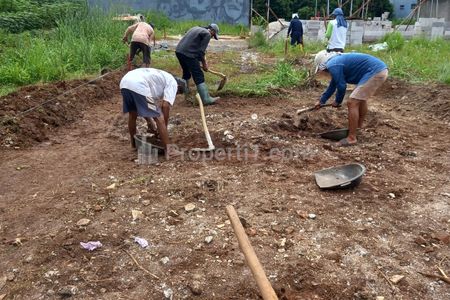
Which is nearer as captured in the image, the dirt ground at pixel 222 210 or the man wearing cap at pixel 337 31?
the dirt ground at pixel 222 210

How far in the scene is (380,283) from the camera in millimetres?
2824

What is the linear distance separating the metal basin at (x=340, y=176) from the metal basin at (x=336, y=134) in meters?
1.27

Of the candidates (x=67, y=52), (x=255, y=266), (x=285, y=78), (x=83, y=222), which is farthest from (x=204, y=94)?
(x=255, y=266)

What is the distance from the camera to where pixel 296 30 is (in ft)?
45.4

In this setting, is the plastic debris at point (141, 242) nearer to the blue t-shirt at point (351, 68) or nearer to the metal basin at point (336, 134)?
the blue t-shirt at point (351, 68)

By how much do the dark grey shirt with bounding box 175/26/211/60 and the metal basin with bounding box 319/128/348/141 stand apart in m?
2.50

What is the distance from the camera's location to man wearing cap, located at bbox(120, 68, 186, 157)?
4586 mm

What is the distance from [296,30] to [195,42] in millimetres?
7840

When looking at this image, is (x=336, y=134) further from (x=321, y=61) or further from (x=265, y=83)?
(x=265, y=83)

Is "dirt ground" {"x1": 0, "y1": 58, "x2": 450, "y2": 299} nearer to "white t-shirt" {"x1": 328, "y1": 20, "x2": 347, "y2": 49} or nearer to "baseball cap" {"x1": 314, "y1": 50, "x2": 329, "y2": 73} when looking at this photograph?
"baseball cap" {"x1": 314, "y1": 50, "x2": 329, "y2": 73}

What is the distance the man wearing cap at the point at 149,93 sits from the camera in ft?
15.0

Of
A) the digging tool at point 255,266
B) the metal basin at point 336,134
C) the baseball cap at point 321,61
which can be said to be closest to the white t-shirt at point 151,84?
the baseball cap at point 321,61

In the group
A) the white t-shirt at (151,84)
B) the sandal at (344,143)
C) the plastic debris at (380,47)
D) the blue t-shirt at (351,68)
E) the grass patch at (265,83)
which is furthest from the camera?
the plastic debris at (380,47)

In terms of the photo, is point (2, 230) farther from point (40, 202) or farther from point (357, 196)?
point (357, 196)
